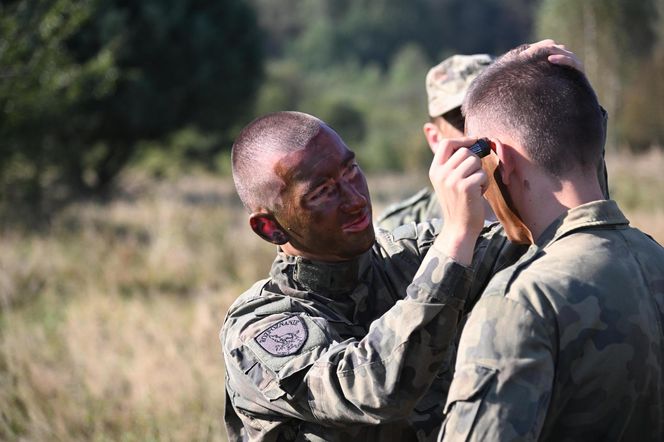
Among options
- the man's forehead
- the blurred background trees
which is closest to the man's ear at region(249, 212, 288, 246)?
the man's forehead

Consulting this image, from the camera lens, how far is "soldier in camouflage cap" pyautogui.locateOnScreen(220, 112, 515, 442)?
185 cm

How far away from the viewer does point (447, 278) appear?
1.84m

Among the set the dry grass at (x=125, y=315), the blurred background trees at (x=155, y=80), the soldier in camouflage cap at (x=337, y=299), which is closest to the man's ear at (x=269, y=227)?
the soldier in camouflage cap at (x=337, y=299)

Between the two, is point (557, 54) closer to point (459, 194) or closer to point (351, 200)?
point (459, 194)

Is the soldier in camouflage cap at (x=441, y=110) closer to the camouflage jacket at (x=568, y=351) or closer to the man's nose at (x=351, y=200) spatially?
the man's nose at (x=351, y=200)

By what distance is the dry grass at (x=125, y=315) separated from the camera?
16.4ft

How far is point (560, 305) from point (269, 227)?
1.03 metres

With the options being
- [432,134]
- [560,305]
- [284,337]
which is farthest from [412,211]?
[560,305]

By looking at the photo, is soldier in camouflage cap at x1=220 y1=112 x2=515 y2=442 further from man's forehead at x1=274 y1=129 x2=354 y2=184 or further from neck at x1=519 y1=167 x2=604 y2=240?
neck at x1=519 y1=167 x2=604 y2=240

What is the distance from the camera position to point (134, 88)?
52.3 ft

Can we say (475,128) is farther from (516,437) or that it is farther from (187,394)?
(187,394)

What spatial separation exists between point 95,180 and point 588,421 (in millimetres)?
17365

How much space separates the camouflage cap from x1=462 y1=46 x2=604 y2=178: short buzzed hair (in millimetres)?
2103

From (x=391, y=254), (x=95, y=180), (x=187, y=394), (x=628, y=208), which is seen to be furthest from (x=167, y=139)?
(x=391, y=254)
